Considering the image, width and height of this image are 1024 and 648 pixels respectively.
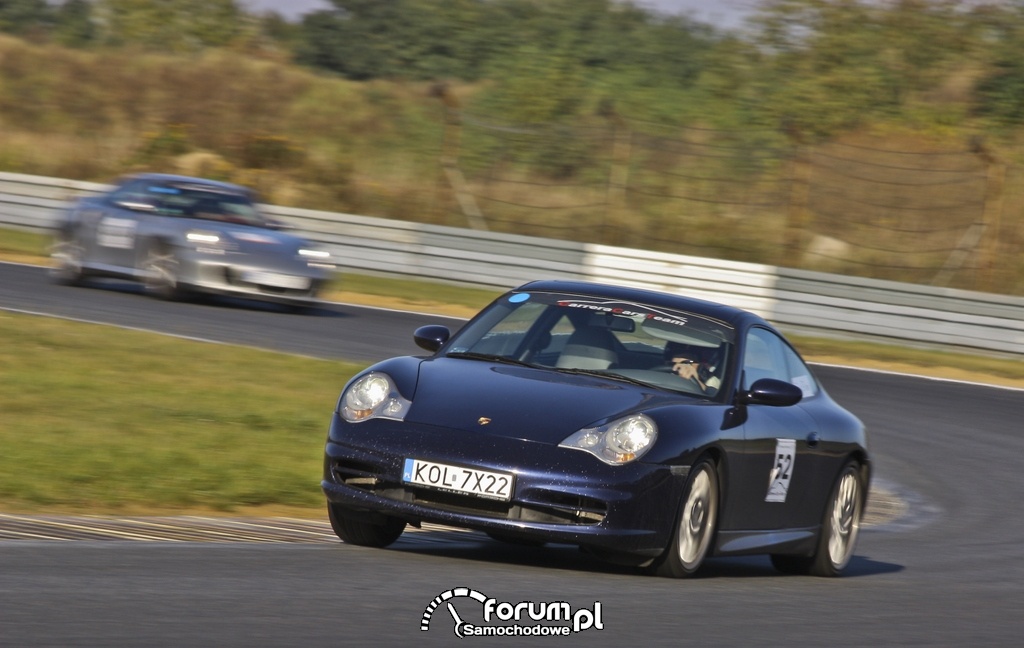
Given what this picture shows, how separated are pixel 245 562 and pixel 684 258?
58.7 feet

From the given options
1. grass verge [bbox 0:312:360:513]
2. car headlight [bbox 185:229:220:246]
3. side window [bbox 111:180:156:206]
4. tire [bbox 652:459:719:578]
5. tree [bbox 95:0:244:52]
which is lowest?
tree [bbox 95:0:244:52]

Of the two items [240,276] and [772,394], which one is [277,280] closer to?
[240,276]

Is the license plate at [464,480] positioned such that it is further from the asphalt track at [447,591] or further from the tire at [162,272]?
the tire at [162,272]

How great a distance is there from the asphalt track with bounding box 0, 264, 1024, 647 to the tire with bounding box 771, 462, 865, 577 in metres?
0.13

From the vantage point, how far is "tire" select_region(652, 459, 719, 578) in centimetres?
679

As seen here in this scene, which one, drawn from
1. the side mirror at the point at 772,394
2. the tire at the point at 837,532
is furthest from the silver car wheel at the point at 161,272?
the side mirror at the point at 772,394

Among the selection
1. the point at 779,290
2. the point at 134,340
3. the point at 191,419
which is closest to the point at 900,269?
the point at 779,290

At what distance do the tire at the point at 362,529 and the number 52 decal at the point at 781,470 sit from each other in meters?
1.75

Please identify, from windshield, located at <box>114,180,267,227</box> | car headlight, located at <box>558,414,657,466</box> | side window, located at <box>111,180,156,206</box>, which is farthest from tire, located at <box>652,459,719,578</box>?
side window, located at <box>111,180,156,206</box>

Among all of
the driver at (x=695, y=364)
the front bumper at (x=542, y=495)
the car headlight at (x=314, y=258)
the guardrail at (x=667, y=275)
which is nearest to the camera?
the front bumper at (x=542, y=495)

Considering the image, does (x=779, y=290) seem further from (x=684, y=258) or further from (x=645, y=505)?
(x=645, y=505)

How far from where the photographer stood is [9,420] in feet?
32.9

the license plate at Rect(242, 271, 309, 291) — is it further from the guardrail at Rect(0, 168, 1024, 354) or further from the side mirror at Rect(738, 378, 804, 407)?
the side mirror at Rect(738, 378, 804, 407)

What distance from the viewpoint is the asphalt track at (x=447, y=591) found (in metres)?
4.98
